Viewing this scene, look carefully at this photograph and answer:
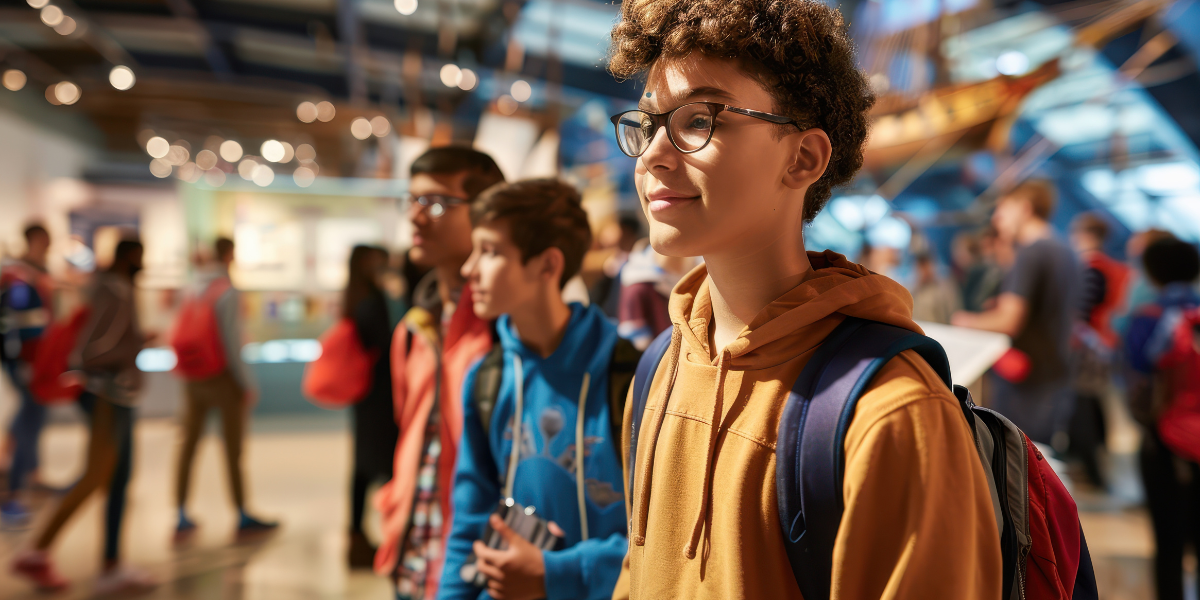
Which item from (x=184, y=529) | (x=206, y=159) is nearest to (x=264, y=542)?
(x=184, y=529)

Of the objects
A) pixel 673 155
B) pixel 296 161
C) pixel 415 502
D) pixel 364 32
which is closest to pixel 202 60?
pixel 296 161

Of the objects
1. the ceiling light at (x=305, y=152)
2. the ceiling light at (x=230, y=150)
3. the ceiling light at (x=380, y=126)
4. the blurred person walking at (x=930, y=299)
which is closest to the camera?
the blurred person walking at (x=930, y=299)

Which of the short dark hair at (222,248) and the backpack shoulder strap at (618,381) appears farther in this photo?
the short dark hair at (222,248)

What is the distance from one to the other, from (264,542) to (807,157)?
427 centimetres

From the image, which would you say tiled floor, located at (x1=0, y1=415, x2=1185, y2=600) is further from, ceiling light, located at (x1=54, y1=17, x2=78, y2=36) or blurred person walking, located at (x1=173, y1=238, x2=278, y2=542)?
ceiling light, located at (x1=54, y1=17, x2=78, y2=36)

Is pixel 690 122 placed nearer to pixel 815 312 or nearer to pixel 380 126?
pixel 815 312

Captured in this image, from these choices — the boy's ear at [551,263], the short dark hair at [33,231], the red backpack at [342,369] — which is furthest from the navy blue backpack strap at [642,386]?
the short dark hair at [33,231]

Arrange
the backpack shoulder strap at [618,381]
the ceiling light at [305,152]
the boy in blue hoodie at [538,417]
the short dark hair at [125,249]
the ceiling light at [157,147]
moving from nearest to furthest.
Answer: the boy in blue hoodie at [538,417]
the backpack shoulder strap at [618,381]
the short dark hair at [125,249]
the ceiling light at [157,147]
the ceiling light at [305,152]

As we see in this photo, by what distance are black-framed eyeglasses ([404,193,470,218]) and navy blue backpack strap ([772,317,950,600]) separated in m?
1.44

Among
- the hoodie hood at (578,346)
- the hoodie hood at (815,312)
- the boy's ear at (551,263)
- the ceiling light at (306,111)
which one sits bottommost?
the hoodie hood at (578,346)

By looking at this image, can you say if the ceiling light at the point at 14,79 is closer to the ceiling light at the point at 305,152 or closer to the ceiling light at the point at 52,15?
the ceiling light at the point at 52,15

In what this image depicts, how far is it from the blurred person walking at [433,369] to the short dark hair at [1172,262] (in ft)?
9.44

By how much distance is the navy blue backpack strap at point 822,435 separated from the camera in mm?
731

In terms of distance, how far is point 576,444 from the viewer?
144cm
